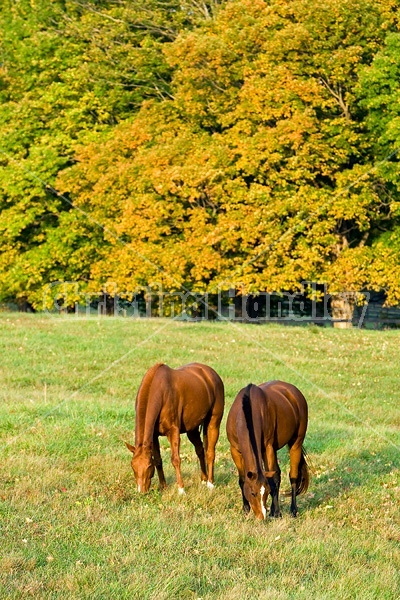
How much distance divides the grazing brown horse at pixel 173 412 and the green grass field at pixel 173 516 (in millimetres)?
364

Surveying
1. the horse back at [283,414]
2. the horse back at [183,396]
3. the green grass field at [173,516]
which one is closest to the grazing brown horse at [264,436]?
the horse back at [283,414]

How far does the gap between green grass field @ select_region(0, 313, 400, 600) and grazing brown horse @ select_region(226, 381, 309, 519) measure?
28 cm

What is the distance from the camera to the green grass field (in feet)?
20.8

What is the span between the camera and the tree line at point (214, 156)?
32062 millimetres

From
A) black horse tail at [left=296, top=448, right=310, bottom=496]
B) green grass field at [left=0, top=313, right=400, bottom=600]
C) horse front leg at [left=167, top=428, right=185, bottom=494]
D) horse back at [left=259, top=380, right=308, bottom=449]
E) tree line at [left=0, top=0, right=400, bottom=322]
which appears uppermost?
tree line at [left=0, top=0, right=400, bottom=322]

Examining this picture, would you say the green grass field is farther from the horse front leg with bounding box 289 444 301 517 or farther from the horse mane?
the horse mane

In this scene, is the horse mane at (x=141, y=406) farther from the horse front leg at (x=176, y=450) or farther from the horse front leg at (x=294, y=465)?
the horse front leg at (x=294, y=465)

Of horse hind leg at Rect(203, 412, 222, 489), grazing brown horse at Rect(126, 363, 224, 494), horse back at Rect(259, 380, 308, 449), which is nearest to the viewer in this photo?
horse back at Rect(259, 380, 308, 449)

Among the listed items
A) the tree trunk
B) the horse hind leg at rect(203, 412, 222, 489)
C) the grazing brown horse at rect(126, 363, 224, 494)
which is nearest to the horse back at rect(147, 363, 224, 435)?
the grazing brown horse at rect(126, 363, 224, 494)

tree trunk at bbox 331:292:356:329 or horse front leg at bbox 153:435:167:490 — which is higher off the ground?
tree trunk at bbox 331:292:356:329

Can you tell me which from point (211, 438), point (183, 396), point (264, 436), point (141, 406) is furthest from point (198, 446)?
point (264, 436)

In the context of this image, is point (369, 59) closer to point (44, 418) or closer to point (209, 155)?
point (209, 155)

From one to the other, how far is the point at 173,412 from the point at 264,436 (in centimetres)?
103

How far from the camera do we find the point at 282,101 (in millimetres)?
32469
